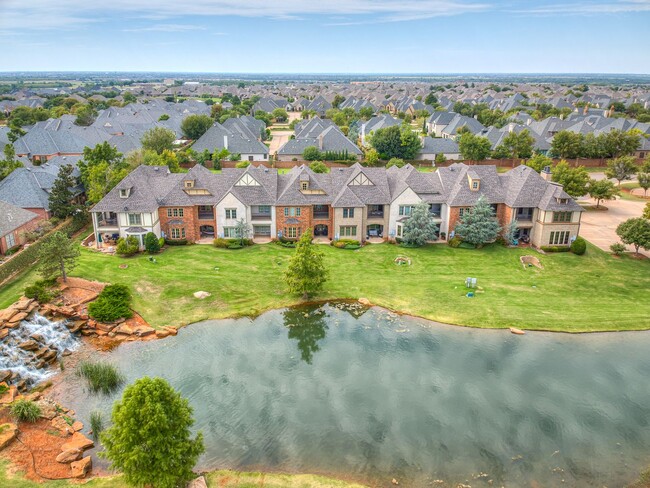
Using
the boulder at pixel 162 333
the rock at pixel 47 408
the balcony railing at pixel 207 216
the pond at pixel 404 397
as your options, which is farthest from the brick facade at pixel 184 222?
the rock at pixel 47 408

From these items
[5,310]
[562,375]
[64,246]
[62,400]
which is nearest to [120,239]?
[64,246]

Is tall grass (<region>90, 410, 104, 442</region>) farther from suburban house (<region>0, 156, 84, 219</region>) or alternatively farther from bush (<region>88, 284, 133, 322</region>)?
suburban house (<region>0, 156, 84, 219</region>)

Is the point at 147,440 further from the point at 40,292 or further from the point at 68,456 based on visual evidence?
the point at 40,292

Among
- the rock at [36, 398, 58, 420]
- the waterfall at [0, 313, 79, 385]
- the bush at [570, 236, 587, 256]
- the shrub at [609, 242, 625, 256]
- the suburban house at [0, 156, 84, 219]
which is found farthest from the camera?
the suburban house at [0, 156, 84, 219]

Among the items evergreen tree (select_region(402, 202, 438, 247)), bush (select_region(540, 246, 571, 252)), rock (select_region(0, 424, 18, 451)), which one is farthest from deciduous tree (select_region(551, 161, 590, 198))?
rock (select_region(0, 424, 18, 451))

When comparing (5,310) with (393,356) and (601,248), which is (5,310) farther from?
(601,248)

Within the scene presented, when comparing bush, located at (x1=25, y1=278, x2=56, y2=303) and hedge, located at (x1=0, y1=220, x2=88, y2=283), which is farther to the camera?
hedge, located at (x1=0, y1=220, x2=88, y2=283)

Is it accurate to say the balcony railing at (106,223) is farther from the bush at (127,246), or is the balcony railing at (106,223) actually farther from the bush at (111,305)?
the bush at (111,305)
